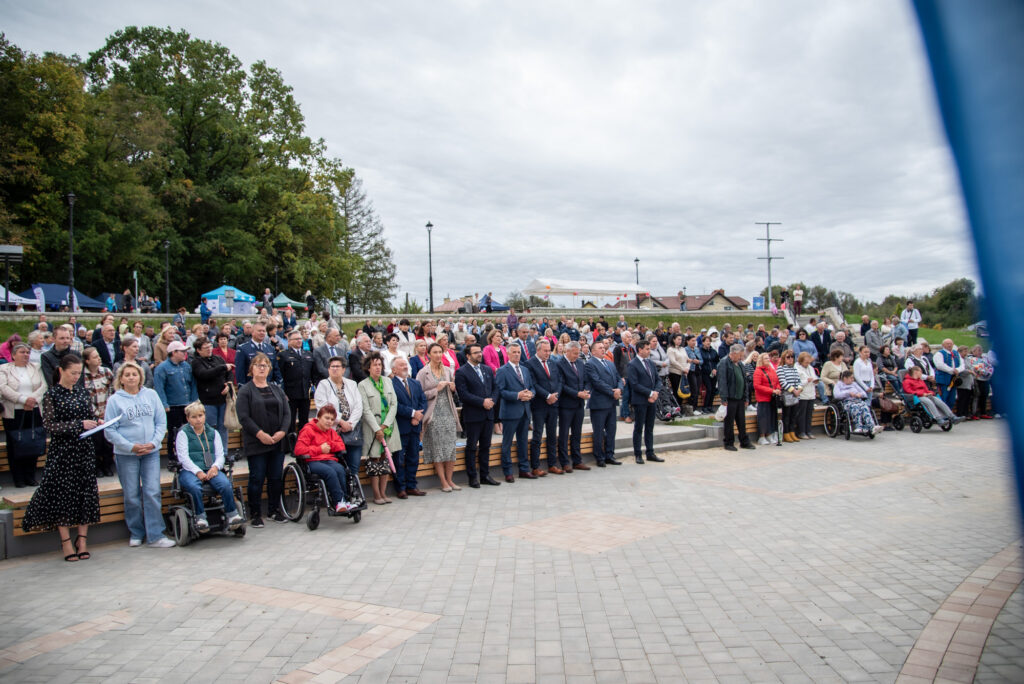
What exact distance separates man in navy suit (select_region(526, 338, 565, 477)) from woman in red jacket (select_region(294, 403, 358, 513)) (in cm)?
355

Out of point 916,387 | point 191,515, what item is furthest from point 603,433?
point 916,387

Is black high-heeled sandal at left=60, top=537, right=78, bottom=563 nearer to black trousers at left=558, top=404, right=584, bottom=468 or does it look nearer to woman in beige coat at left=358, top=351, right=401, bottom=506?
woman in beige coat at left=358, top=351, right=401, bottom=506

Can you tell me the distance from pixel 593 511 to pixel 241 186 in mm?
35437

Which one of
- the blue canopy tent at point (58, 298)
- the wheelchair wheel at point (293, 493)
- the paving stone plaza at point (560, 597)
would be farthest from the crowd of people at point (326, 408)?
the blue canopy tent at point (58, 298)

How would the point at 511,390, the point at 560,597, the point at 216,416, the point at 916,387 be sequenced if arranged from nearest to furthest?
the point at 560,597, the point at 216,416, the point at 511,390, the point at 916,387

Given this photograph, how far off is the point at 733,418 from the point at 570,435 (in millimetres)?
3661

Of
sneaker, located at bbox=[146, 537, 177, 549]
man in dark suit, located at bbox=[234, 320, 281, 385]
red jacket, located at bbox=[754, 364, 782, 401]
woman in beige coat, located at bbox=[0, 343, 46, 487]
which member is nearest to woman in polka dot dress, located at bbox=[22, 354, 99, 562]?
sneaker, located at bbox=[146, 537, 177, 549]

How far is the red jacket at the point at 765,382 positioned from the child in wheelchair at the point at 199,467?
10187mm

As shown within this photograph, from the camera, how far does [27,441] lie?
8961 millimetres

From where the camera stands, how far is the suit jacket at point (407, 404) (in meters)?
9.82

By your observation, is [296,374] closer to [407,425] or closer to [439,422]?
[407,425]

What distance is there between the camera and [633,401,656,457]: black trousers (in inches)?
488

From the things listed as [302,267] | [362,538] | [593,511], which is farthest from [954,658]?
[302,267]

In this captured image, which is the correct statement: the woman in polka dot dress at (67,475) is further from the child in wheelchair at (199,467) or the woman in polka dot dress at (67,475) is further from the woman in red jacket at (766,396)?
the woman in red jacket at (766,396)
